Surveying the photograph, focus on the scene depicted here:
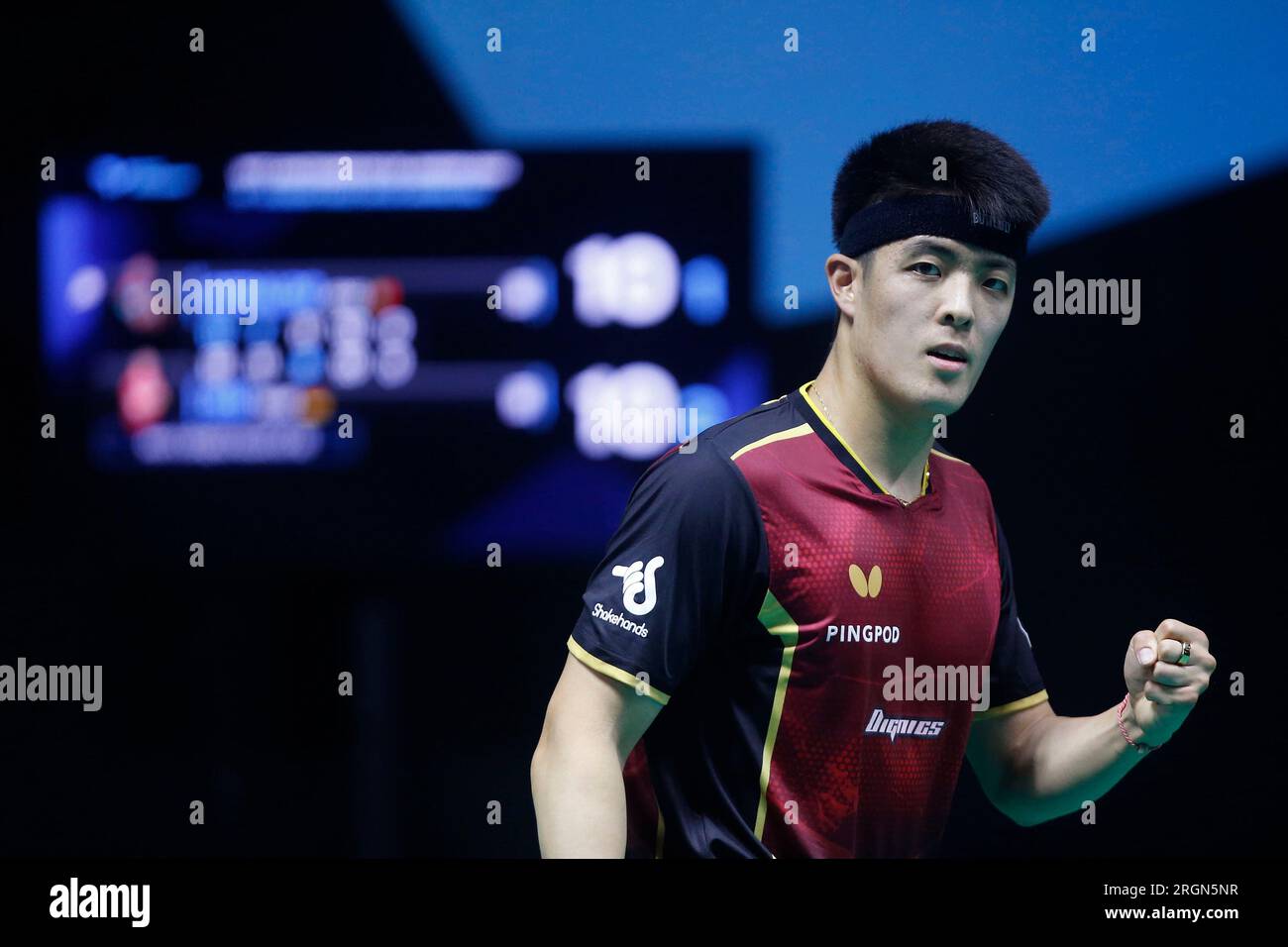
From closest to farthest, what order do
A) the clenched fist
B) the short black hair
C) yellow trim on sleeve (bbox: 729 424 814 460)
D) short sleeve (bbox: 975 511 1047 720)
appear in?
the clenched fist
yellow trim on sleeve (bbox: 729 424 814 460)
the short black hair
short sleeve (bbox: 975 511 1047 720)

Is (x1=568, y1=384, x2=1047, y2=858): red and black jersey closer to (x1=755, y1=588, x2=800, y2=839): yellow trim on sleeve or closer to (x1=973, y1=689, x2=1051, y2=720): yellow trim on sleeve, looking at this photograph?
(x1=755, y1=588, x2=800, y2=839): yellow trim on sleeve

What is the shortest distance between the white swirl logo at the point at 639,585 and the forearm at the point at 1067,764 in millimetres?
999

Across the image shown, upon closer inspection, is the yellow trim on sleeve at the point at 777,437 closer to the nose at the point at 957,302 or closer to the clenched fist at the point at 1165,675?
the nose at the point at 957,302

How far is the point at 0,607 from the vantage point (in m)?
2.98

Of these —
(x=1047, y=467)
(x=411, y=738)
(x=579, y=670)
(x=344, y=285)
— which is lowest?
(x=411, y=738)

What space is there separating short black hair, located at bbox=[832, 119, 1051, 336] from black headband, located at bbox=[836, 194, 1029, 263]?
17 millimetres

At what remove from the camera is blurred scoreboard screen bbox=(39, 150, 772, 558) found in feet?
9.59

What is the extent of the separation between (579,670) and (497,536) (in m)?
0.55

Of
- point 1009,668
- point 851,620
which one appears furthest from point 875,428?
point 1009,668

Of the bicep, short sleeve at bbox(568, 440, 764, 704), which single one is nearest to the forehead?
short sleeve at bbox(568, 440, 764, 704)

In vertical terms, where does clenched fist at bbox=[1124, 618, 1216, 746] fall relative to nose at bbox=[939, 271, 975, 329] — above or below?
below

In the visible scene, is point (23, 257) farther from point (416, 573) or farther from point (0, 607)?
point (416, 573)
